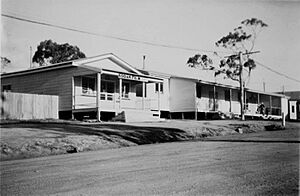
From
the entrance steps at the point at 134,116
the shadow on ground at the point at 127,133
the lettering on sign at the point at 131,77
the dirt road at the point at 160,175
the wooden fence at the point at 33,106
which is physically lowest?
the dirt road at the point at 160,175

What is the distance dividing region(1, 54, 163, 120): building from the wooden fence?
1.29m

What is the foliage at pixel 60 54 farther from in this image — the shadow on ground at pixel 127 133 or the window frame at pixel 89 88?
the shadow on ground at pixel 127 133

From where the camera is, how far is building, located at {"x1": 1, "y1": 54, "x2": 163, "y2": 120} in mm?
19984

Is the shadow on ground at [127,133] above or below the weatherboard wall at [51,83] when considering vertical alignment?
below

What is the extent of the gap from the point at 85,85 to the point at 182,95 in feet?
29.3

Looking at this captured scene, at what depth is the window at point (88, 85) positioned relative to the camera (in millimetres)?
21008

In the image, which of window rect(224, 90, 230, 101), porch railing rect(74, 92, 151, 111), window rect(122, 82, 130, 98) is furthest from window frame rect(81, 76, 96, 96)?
window rect(224, 90, 230, 101)

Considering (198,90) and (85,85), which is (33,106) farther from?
(198,90)

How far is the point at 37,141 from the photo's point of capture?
32.7 ft

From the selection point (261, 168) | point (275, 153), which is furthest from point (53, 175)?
point (275, 153)

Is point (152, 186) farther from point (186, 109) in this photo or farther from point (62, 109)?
point (186, 109)

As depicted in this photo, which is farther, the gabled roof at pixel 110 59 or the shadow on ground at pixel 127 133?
the gabled roof at pixel 110 59

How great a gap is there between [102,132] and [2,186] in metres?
7.25

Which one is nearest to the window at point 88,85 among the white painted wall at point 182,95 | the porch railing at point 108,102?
the porch railing at point 108,102
